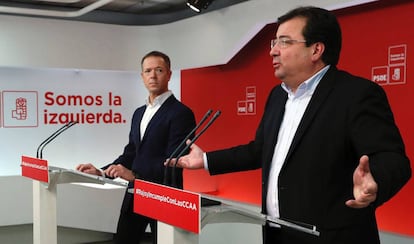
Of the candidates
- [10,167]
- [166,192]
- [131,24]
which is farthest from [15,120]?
[166,192]

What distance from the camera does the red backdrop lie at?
334 cm

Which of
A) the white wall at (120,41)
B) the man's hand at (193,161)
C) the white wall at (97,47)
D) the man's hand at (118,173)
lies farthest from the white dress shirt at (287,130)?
the white wall at (97,47)

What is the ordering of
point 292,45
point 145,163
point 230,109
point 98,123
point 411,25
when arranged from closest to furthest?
1. point 292,45
2. point 145,163
3. point 411,25
4. point 230,109
5. point 98,123

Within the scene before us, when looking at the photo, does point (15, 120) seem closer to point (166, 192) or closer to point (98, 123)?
point (98, 123)

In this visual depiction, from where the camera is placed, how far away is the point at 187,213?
1391 mm

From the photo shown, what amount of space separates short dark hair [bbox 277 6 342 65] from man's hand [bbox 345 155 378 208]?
524mm

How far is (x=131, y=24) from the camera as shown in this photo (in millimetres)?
6039

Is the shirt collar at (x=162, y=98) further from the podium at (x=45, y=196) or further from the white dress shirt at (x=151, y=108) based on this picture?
the podium at (x=45, y=196)

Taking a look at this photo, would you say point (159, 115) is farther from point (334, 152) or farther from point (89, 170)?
point (334, 152)

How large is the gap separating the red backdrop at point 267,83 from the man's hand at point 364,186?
2262 millimetres

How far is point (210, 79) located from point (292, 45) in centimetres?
354

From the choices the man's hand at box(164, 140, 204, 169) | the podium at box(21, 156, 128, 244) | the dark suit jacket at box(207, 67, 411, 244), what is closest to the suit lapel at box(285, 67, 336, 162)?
the dark suit jacket at box(207, 67, 411, 244)

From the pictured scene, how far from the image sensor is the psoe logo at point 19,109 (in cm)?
519

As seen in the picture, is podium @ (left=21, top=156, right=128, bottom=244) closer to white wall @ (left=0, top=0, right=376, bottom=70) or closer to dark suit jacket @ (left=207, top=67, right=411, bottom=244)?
dark suit jacket @ (left=207, top=67, right=411, bottom=244)
